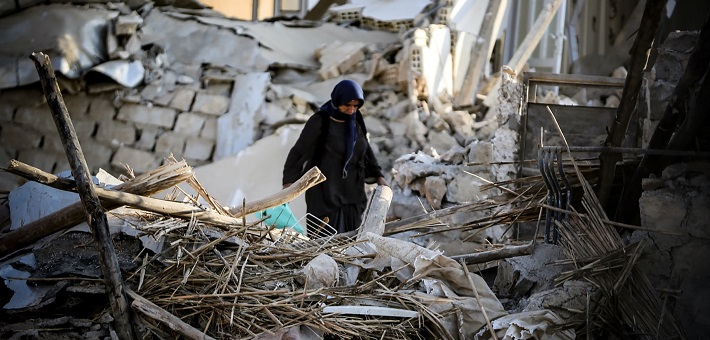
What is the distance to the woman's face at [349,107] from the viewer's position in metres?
5.53

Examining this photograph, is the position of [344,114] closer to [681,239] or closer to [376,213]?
[376,213]

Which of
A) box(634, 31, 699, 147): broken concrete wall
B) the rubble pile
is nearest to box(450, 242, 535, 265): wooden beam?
the rubble pile

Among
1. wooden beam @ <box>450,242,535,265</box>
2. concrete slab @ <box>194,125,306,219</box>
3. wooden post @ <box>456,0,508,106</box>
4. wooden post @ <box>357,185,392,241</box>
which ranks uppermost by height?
wooden beam @ <box>450,242,535,265</box>

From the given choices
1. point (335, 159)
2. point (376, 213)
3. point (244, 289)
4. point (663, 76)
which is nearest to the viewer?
point (244, 289)

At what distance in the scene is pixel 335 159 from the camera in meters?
5.72

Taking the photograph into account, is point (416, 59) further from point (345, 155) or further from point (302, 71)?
point (345, 155)

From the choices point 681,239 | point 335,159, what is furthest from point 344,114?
point 681,239

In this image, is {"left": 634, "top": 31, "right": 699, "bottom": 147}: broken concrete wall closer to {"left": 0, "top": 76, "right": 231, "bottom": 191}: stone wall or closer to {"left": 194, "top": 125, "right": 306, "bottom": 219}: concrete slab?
{"left": 194, "top": 125, "right": 306, "bottom": 219}: concrete slab

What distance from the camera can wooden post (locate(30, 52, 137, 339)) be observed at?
3.05 metres

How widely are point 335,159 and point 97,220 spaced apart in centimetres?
278

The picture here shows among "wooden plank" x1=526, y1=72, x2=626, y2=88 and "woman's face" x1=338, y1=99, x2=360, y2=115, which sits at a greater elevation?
"wooden plank" x1=526, y1=72, x2=626, y2=88

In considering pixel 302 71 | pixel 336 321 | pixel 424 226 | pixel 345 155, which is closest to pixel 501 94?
pixel 345 155

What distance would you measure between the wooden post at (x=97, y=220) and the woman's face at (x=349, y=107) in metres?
2.64

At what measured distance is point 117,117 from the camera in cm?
1003
